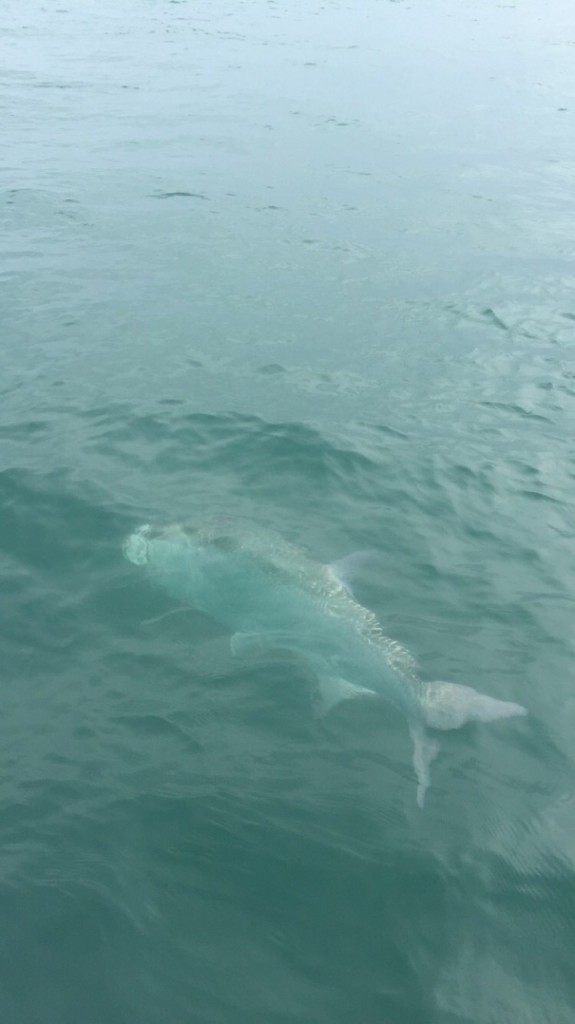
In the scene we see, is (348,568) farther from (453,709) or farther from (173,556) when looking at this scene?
(453,709)

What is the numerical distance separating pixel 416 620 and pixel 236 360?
7.24 metres

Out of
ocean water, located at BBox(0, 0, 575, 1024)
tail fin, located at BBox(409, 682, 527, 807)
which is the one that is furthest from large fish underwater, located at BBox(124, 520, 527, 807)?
ocean water, located at BBox(0, 0, 575, 1024)

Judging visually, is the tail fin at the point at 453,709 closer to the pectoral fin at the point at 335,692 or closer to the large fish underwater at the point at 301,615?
the large fish underwater at the point at 301,615

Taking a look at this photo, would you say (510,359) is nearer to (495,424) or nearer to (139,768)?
(495,424)

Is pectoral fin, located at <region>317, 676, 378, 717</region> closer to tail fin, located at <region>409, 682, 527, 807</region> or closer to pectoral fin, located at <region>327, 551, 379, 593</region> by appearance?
tail fin, located at <region>409, 682, 527, 807</region>

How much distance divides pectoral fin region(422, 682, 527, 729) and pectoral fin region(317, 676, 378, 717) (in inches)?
24.3

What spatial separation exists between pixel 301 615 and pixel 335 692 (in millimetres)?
963

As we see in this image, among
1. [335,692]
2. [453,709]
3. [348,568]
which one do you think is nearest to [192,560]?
[348,568]

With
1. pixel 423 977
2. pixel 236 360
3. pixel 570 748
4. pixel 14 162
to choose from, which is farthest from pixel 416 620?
pixel 14 162

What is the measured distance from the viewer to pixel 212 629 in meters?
9.38

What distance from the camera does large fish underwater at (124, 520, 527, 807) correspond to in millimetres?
8070

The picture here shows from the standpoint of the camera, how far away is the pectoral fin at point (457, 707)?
8.01 m

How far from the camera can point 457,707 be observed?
8.03 m

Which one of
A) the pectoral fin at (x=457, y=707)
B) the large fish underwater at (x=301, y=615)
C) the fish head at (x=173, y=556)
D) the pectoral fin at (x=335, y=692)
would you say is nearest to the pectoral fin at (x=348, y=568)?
the large fish underwater at (x=301, y=615)
